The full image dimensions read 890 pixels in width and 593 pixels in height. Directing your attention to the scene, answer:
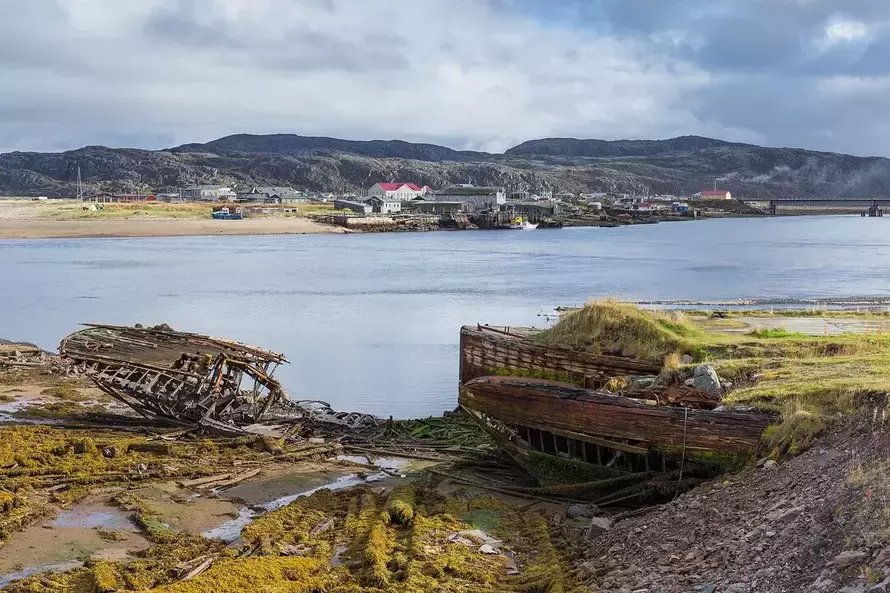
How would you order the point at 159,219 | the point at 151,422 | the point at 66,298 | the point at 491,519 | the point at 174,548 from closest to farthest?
the point at 174,548, the point at 491,519, the point at 151,422, the point at 66,298, the point at 159,219

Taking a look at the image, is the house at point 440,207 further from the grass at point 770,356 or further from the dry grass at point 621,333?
the dry grass at point 621,333

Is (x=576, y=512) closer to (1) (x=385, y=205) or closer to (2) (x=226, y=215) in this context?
(2) (x=226, y=215)

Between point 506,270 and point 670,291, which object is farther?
point 506,270

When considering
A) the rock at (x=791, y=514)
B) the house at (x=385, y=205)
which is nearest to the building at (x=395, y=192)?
the house at (x=385, y=205)

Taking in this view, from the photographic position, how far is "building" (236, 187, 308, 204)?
189625 millimetres

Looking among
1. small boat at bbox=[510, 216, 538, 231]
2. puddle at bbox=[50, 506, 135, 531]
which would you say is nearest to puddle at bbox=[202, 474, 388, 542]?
puddle at bbox=[50, 506, 135, 531]

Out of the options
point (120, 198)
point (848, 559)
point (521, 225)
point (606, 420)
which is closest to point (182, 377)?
point (606, 420)

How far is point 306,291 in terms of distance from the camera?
59.5m

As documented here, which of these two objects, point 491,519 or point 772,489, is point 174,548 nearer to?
point 491,519

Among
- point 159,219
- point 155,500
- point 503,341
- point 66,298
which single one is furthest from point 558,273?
point 159,219

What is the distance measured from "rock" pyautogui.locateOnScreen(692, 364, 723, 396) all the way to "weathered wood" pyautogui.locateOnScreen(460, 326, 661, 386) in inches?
119

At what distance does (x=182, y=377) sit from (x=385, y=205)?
487ft

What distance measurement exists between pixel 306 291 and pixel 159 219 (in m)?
89.0

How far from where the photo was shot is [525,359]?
2423 centimetres
